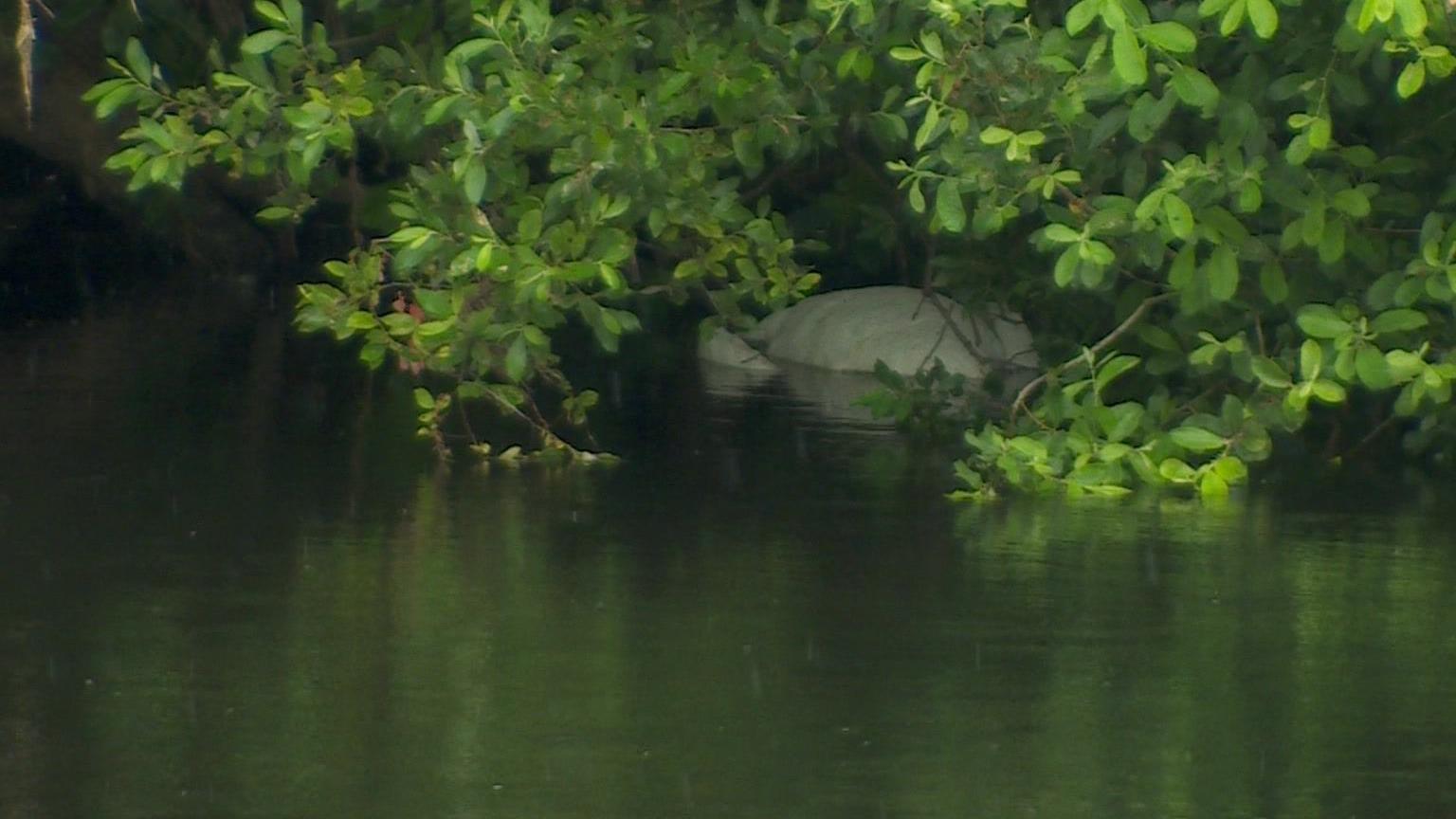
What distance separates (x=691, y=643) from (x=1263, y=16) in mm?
2601

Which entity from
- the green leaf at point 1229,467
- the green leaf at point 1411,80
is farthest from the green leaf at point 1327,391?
the green leaf at point 1411,80

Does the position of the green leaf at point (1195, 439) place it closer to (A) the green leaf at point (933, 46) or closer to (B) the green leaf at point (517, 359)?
(A) the green leaf at point (933, 46)

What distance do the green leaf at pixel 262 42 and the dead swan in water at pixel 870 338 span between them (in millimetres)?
5467

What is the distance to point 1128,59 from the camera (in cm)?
819

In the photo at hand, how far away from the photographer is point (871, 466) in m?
10.8

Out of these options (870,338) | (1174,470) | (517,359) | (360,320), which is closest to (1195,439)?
(1174,470)

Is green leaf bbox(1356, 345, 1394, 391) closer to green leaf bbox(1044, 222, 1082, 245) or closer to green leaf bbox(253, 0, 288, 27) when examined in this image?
green leaf bbox(1044, 222, 1082, 245)

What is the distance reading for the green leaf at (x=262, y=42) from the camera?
9.63 metres

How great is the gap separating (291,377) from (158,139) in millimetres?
4157

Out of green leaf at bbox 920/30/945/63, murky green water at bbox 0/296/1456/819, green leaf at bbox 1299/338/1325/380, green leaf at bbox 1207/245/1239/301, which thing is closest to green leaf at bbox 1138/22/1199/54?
green leaf at bbox 920/30/945/63

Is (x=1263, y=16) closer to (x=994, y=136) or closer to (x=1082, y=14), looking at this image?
(x=1082, y=14)

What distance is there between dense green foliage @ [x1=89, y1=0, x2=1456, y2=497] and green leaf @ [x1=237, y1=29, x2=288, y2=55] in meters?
0.03

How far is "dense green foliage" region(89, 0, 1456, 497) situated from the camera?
29.7ft

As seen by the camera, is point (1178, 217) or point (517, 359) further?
point (517, 359)
